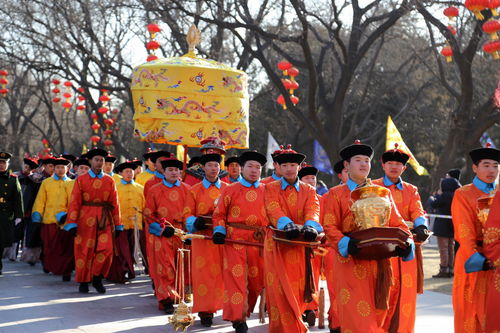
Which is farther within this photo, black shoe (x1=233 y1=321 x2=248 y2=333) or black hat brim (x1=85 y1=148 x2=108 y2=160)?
black hat brim (x1=85 y1=148 x2=108 y2=160)

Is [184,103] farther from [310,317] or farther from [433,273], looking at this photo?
[433,273]

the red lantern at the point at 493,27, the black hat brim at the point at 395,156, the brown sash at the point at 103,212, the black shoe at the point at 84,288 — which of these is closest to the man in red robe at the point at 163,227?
the brown sash at the point at 103,212

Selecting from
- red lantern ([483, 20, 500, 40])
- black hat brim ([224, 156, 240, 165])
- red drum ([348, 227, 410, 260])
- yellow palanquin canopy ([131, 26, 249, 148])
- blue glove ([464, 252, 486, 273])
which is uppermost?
red lantern ([483, 20, 500, 40])

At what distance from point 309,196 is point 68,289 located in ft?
18.1

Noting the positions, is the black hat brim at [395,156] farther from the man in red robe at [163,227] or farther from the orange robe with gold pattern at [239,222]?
the man in red robe at [163,227]

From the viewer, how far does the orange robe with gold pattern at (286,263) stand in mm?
7786

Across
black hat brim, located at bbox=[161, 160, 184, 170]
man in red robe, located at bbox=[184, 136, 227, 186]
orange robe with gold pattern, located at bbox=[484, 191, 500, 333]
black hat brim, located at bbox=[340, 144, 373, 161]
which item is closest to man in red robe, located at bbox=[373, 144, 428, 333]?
black hat brim, located at bbox=[340, 144, 373, 161]

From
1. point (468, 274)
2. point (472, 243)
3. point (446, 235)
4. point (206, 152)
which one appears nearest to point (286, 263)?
point (468, 274)

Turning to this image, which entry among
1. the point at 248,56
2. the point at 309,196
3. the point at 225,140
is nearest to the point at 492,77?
the point at 248,56

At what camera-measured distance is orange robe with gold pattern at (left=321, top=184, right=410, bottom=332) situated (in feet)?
21.9

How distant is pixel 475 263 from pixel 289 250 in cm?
217

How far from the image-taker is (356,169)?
23.7ft

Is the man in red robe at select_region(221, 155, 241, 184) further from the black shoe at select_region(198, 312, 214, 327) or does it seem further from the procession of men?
the black shoe at select_region(198, 312, 214, 327)

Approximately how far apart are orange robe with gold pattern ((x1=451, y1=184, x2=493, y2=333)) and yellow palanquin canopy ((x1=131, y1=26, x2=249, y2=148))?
5.85 metres
